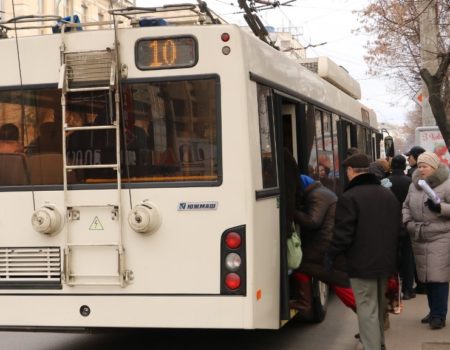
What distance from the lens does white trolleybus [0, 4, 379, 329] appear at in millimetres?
5703

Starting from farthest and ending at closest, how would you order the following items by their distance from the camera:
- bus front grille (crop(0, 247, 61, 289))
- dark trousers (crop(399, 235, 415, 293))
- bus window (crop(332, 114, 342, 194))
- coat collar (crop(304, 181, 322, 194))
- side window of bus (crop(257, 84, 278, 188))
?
bus window (crop(332, 114, 342, 194))
dark trousers (crop(399, 235, 415, 293))
coat collar (crop(304, 181, 322, 194))
side window of bus (crop(257, 84, 278, 188))
bus front grille (crop(0, 247, 61, 289))

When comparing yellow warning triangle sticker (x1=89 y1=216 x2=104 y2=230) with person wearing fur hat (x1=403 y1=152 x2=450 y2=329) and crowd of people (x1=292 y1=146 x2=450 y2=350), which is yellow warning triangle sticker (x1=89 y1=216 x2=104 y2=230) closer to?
crowd of people (x1=292 y1=146 x2=450 y2=350)

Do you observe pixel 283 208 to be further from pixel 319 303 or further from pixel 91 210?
pixel 319 303

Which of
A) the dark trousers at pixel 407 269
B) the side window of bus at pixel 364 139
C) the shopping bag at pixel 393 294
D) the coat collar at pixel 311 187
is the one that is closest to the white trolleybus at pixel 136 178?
the coat collar at pixel 311 187

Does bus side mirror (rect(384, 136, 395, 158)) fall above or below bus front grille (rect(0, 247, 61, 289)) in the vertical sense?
above

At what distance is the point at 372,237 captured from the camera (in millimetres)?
6234

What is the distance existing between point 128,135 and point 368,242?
2.15m

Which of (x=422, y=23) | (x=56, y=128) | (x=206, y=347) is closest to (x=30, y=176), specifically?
(x=56, y=128)

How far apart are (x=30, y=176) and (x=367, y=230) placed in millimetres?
2787

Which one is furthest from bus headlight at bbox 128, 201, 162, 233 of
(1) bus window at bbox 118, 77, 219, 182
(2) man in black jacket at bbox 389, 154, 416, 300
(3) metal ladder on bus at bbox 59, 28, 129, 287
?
(2) man in black jacket at bbox 389, 154, 416, 300

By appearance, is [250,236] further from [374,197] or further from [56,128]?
[56,128]

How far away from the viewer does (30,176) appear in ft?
20.0

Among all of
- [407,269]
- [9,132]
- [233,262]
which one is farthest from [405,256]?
[9,132]

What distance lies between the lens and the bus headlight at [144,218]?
571 centimetres
